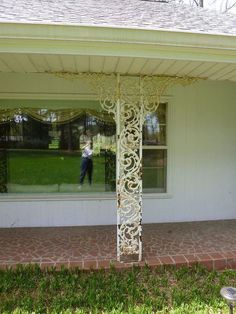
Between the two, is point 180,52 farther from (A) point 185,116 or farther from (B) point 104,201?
(B) point 104,201

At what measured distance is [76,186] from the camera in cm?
564

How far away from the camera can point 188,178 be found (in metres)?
5.75

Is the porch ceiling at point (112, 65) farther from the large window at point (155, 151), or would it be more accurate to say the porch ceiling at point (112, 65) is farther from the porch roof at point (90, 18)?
the large window at point (155, 151)

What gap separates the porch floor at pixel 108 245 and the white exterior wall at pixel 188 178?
0.23 meters

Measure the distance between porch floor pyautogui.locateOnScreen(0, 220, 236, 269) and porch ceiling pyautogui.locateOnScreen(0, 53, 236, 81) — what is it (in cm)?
241

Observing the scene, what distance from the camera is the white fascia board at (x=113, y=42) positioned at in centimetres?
293

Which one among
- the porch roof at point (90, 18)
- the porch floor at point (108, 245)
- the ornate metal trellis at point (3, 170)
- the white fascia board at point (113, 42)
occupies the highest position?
the porch roof at point (90, 18)

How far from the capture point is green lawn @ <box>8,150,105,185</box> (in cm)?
550

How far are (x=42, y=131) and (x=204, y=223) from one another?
11.2 ft

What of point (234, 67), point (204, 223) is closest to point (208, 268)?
point (204, 223)

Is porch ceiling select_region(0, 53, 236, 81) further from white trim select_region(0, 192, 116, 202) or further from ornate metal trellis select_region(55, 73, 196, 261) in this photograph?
white trim select_region(0, 192, 116, 202)

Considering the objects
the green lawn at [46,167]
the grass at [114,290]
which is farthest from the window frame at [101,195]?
the grass at [114,290]

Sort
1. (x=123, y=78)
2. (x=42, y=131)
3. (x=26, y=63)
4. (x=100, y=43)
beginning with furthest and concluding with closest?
(x=42, y=131) < (x=123, y=78) < (x=26, y=63) < (x=100, y=43)

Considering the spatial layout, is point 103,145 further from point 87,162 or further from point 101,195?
point 101,195
